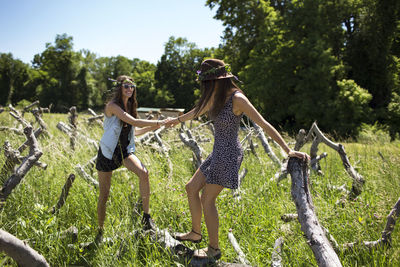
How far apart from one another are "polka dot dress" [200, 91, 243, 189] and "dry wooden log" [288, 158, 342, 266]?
60 centimetres

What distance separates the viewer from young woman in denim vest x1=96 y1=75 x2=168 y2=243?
10.4 ft

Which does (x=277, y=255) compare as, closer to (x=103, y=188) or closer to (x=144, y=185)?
(x=144, y=185)

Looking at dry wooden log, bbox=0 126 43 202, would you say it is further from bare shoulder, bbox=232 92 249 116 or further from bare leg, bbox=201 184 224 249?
bare shoulder, bbox=232 92 249 116

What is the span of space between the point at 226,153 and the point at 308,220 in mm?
913

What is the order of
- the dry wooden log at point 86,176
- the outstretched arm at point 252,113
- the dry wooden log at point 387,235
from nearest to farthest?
the outstretched arm at point 252,113, the dry wooden log at point 387,235, the dry wooden log at point 86,176

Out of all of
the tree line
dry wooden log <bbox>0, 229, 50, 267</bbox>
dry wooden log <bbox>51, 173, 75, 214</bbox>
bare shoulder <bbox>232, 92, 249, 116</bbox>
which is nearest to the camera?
dry wooden log <bbox>0, 229, 50, 267</bbox>

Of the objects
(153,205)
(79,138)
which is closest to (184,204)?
(153,205)

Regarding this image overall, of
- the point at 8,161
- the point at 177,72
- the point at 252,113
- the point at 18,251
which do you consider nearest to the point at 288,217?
the point at 252,113

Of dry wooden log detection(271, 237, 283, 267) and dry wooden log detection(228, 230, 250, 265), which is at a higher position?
dry wooden log detection(271, 237, 283, 267)

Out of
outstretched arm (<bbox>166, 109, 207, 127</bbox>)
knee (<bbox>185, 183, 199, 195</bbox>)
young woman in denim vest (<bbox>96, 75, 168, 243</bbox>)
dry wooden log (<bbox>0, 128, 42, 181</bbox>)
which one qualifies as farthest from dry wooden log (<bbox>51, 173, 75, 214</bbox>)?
knee (<bbox>185, 183, 199, 195</bbox>)

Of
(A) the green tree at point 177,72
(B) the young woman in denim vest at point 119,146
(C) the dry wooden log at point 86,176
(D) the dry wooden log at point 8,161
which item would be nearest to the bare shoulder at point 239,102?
(B) the young woman in denim vest at point 119,146

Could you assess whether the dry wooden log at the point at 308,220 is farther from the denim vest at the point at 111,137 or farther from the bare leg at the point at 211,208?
the denim vest at the point at 111,137

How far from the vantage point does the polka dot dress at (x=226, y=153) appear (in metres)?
2.53

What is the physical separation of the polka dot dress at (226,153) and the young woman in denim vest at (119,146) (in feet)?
3.10
